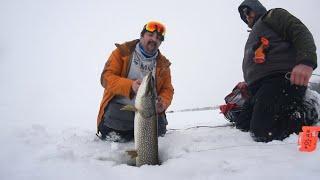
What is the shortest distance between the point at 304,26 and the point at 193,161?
2.12m

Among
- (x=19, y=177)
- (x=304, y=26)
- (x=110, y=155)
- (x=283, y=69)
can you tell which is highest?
(x=304, y=26)

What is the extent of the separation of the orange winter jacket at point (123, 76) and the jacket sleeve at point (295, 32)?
5.63 feet

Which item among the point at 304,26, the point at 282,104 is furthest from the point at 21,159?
the point at 304,26

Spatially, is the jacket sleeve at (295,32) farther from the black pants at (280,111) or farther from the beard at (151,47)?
the beard at (151,47)

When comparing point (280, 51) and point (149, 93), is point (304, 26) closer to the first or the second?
point (280, 51)

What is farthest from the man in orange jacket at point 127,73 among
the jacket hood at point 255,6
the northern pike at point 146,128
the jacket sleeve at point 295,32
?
the jacket sleeve at point 295,32

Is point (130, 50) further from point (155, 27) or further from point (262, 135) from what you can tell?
point (262, 135)

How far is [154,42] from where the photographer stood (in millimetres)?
4836

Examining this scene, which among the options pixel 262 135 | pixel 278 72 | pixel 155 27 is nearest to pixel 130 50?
pixel 155 27

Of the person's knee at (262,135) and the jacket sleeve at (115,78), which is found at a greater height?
the jacket sleeve at (115,78)

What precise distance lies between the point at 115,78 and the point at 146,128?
125 cm

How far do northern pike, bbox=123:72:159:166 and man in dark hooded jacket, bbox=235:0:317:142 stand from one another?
4.21ft

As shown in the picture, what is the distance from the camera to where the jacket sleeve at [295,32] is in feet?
11.3

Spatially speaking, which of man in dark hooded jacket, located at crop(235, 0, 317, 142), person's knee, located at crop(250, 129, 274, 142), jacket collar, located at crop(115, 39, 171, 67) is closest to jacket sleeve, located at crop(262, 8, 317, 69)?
man in dark hooded jacket, located at crop(235, 0, 317, 142)
